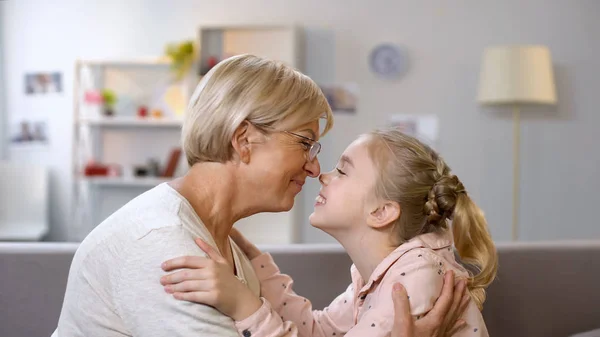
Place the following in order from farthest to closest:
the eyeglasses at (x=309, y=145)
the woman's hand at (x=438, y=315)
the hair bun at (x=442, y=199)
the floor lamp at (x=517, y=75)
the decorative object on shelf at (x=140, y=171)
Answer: the decorative object on shelf at (x=140, y=171), the floor lamp at (x=517, y=75), the hair bun at (x=442, y=199), the eyeglasses at (x=309, y=145), the woman's hand at (x=438, y=315)

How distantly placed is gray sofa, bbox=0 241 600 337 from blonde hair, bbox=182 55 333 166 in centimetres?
60

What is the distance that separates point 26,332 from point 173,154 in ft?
→ 12.6

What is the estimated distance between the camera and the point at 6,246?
1943mm

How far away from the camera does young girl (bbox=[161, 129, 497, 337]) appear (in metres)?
1.66

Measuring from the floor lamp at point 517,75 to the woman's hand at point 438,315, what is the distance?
12.0 ft

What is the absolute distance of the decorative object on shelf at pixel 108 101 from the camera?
228 inches

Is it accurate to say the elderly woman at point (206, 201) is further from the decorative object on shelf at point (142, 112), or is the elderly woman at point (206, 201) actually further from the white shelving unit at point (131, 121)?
the decorative object on shelf at point (142, 112)

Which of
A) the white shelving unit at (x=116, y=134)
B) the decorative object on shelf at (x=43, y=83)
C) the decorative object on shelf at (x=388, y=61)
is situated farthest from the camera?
the decorative object on shelf at (x=43, y=83)

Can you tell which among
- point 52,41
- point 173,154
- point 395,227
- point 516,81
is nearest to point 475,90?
point 516,81

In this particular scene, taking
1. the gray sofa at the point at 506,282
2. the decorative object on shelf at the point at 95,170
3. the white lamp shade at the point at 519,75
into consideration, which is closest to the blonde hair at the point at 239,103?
the gray sofa at the point at 506,282

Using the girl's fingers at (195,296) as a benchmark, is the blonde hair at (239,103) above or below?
above

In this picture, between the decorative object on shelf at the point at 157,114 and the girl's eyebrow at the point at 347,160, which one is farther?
the decorative object on shelf at the point at 157,114

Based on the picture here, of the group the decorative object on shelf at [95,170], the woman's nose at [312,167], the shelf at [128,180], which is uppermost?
the woman's nose at [312,167]

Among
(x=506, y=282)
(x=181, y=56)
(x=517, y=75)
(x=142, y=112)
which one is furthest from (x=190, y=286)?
(x=142, y=112)
